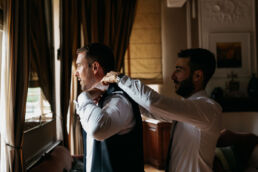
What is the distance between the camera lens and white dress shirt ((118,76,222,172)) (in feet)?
4.29

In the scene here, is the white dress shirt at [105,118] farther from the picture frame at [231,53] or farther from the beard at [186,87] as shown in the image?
the picture frame at [231,53]

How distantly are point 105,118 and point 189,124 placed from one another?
0.59 metres

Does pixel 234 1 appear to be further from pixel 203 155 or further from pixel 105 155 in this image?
pixel 105 155

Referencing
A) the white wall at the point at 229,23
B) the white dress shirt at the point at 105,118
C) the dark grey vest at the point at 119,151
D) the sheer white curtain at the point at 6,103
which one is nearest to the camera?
the white dress shirt at the point at 105,118

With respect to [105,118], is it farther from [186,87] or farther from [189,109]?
[186,87]

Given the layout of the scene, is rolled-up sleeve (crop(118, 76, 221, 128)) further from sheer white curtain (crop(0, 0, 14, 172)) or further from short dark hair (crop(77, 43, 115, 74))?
sheer white curtain (crop(0, 0, 14, 172))

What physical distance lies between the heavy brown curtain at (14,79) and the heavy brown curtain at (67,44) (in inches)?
60.2

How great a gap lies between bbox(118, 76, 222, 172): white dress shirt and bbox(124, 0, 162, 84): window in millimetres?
3602

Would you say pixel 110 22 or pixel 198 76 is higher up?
pixel 110 22

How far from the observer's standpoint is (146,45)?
521 cm

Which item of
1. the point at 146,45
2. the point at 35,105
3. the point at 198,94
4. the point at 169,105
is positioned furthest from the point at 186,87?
the point at 146,45

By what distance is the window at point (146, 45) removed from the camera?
204 inches

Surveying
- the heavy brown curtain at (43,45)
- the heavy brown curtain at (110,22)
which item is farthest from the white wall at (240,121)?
the heavy brown curtain at (43,45)

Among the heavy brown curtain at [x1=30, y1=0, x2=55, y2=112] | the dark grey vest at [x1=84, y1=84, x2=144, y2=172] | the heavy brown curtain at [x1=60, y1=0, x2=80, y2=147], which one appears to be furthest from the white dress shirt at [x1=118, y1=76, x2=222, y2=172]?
the heavy brown curtain at [x1=60, y1=0, x2=80, y2=147]
